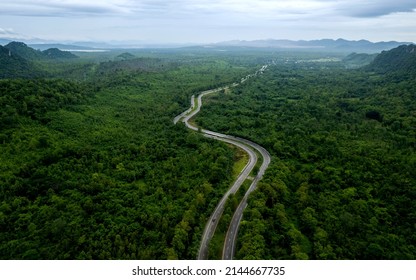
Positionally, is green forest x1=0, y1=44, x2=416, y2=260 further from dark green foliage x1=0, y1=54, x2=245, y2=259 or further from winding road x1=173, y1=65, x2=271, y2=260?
winding road x1=173, y1=65, x2=271, y2=260

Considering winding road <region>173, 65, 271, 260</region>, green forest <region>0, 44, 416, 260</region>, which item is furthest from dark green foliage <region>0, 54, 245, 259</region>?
Result: winding road <region>173, 65, 271, 260</region>

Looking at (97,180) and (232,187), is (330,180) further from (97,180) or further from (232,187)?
(97,180)

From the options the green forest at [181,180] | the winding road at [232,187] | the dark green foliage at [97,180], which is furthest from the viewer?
the winding road at [232,187]

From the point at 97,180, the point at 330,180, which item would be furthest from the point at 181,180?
the point at 330,180

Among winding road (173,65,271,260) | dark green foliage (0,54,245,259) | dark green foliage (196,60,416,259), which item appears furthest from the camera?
winding road (173,65,271,260)

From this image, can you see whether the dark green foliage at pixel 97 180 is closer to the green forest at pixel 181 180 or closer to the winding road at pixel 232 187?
the green forest at pixel 181 180

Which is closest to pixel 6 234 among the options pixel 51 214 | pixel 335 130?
pixel 51 214

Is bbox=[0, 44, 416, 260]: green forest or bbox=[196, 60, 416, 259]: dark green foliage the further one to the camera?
bbox=[196, 60, 416, 259]: dark green foliage

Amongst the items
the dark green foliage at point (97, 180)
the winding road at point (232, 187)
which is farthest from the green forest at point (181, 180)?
the winding road at point (232, 187)
